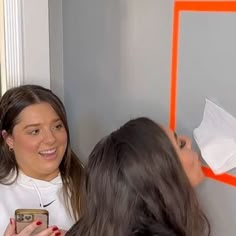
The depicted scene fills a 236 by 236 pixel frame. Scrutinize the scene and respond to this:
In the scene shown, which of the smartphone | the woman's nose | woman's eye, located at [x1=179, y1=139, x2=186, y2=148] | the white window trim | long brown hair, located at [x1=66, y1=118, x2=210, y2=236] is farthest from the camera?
the white window trim

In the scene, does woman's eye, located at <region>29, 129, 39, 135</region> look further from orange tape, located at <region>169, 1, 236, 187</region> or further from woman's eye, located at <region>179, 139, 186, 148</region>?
woman's eye, located at <region>179, 139, 186, 148</region>

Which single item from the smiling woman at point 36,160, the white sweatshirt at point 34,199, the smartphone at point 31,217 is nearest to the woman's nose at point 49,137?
the smiling woman at point 36,160

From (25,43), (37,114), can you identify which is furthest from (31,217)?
(25,43)

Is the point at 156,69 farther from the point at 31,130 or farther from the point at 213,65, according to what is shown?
the point at 31,130

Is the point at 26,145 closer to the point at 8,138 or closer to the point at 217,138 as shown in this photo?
the point at 8,138

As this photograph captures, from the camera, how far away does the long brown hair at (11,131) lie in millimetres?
1603

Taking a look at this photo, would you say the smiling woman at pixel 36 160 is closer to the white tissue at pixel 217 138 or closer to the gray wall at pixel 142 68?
the gray wall at pixel 142 68

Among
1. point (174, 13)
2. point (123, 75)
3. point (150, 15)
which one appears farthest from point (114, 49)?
point (174, 13)

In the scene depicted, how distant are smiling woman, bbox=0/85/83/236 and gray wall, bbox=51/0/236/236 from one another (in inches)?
7.4

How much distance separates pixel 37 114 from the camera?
1.58 meters

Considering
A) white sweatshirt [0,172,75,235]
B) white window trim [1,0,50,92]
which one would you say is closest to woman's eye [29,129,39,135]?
white sweatshirt [0,172,75,235]

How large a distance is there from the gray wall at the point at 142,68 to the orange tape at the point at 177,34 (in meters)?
0.01

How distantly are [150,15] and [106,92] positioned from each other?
359mm

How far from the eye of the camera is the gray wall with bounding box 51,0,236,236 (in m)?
1.21
